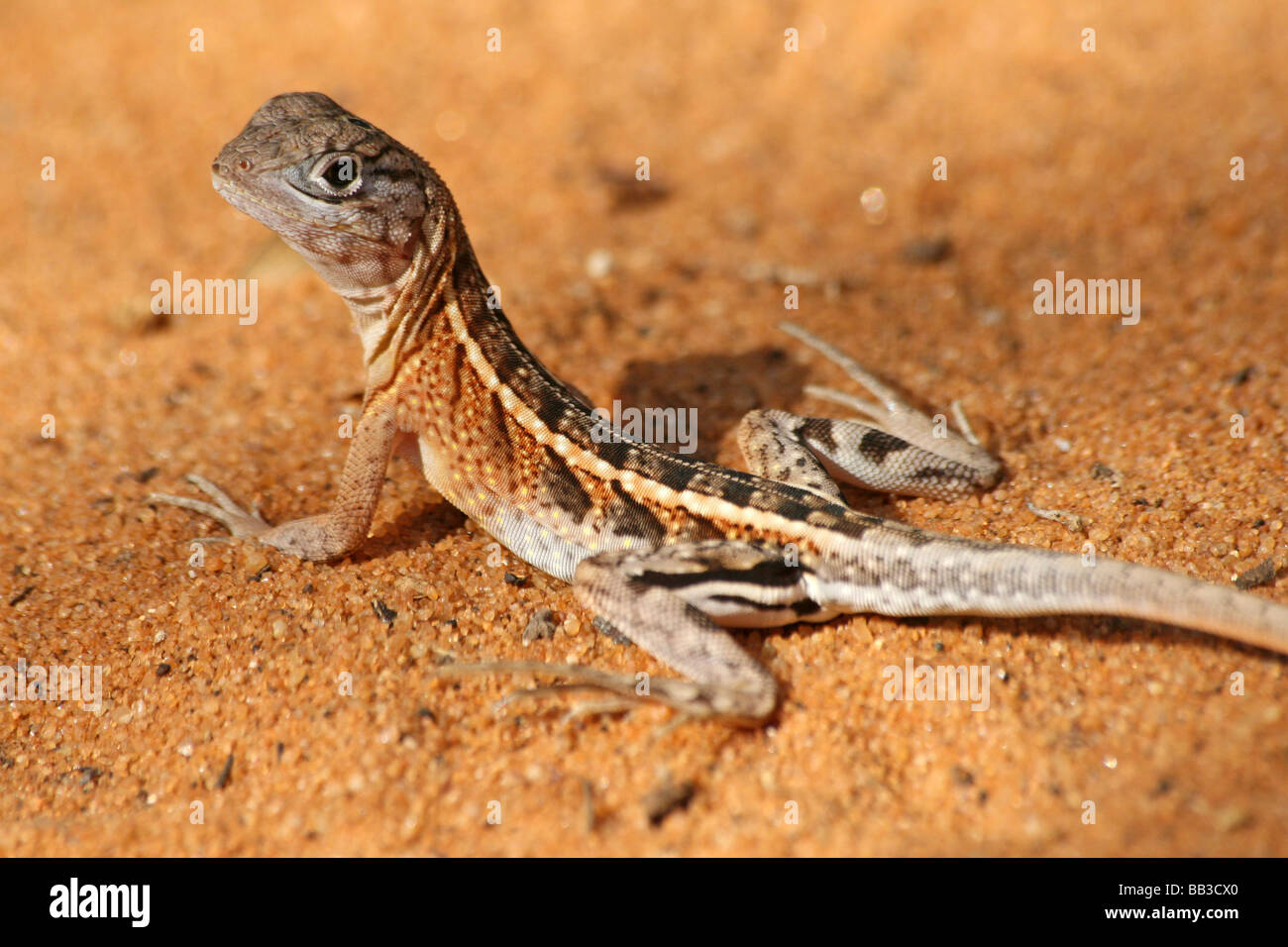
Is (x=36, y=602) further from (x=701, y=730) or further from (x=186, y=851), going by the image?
(x=701, y=730)

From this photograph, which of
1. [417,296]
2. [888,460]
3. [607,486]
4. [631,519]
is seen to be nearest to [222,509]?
[417,296]

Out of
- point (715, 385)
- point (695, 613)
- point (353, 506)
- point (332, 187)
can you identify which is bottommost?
point (695, 613)

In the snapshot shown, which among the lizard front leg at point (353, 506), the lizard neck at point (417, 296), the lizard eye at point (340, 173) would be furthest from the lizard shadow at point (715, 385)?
the lizard eye at point (340, 173)

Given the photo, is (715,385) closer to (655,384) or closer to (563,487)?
(655,384)

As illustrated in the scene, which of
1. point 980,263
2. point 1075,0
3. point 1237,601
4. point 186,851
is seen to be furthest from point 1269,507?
point 1075,0

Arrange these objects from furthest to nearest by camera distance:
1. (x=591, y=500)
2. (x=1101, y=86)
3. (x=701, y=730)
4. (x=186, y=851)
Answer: (x=1101, y=86) → (x=591, y=500) → (x=701, y=730) → (x=186, y=851)

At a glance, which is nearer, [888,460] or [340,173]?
[340,173]

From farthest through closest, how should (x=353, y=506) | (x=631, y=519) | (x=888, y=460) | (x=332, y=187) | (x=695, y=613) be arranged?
(x=888, y=460) → (x=353, y=506) → (x=631, y=519) → (x=332, y=187) → (x=695, y=613)
